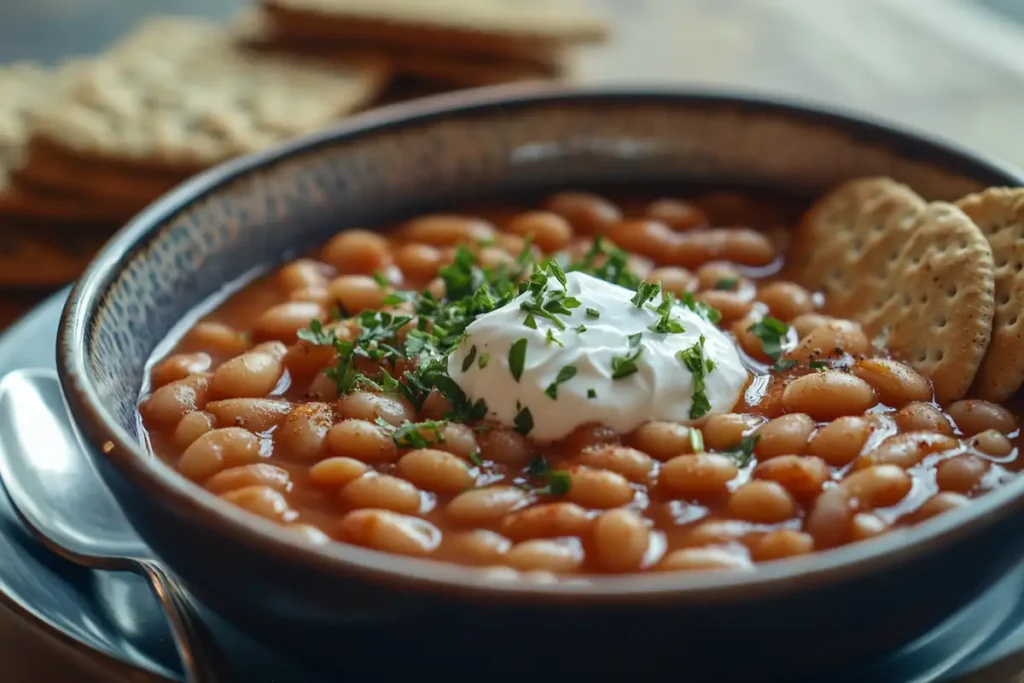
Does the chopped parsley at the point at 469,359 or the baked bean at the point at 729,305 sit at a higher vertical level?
the baked bean at the point at 729,305

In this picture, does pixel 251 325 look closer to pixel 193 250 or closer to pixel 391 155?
pixel 193 250

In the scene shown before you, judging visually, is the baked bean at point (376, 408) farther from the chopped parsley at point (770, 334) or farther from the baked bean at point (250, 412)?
the chopped parsley at point (770, 334)

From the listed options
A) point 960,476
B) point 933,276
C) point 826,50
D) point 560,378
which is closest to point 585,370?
point 560,378

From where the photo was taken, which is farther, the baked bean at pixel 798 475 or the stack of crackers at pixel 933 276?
the stack of crackers at pixel 933 276

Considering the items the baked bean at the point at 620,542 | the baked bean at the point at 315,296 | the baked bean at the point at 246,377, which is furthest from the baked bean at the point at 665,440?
the baked bean at the point at 315,296

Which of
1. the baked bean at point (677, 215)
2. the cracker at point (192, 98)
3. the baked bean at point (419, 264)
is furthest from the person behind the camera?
the cracker at point (192, 98)

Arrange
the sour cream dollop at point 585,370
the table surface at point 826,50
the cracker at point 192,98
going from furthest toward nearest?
1. the table surface at point 826,50
2. the cracker at point 192,98
3. the sour cream dollop at point 585,370

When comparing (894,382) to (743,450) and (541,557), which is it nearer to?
(743,450)
